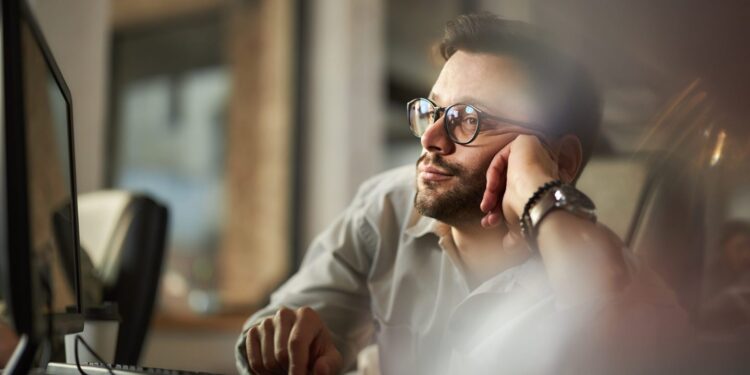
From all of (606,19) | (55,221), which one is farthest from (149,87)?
(606,19)

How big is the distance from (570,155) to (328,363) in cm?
26

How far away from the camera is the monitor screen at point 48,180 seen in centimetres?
46

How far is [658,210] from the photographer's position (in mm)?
479

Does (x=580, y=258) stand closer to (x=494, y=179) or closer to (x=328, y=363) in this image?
(x=494, y=179)

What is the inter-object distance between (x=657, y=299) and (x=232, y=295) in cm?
183

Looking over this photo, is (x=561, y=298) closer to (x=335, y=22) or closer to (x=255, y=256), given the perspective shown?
(x=335, y=22)

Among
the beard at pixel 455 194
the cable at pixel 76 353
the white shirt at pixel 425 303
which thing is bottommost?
the cable at pixel 76 353

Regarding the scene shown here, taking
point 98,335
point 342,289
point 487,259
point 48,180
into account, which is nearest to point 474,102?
point 487,259

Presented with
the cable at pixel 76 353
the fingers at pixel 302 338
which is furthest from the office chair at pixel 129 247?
the fingers at pixel 302 338

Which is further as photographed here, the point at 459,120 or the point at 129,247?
the point at 129,247

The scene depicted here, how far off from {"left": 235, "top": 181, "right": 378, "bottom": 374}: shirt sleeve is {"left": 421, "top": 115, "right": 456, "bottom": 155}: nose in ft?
0.40

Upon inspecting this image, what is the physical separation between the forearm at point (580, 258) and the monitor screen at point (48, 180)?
34cm

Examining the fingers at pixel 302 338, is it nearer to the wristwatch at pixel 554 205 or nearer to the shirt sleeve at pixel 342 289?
the shirt sleeve at pixel 342 289

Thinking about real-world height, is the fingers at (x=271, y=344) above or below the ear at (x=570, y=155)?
below
